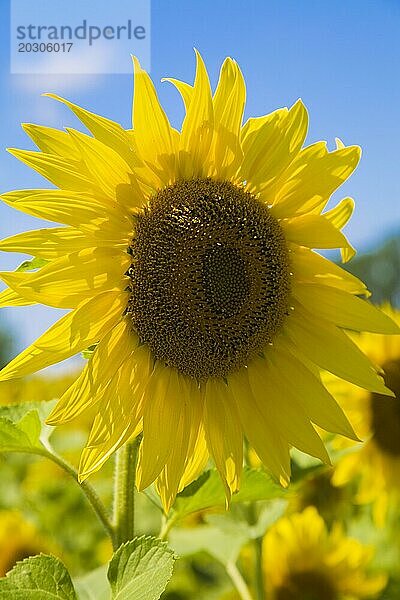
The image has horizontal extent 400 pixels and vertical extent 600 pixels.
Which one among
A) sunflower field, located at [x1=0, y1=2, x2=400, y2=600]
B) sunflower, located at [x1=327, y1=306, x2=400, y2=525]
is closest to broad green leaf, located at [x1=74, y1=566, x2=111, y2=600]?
sunflower field, located at [x1=0, y1=2, x2=400, y2=600]

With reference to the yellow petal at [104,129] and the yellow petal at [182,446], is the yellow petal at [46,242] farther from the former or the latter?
the yellow petal at [182,446]

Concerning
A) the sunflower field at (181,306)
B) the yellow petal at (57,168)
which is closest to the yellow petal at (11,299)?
the sunflower field at (181,306)

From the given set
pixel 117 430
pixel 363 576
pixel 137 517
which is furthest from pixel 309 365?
pixel 137 517

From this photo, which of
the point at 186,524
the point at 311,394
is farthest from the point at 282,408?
the point at 186,524

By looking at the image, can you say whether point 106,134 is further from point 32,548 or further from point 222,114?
point 32,548

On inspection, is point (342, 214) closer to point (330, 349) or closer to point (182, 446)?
point (330, 349)

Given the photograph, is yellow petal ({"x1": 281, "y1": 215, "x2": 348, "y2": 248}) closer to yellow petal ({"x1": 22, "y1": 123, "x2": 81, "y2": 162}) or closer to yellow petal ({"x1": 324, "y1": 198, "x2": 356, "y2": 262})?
yellow petal ({"x1": 324, "y1": 198, "x2": 356, "y2": 262})
